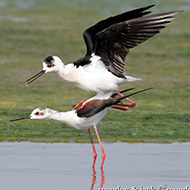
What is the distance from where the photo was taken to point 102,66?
435 inches

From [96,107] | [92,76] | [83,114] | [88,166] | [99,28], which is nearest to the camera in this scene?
[88,166]

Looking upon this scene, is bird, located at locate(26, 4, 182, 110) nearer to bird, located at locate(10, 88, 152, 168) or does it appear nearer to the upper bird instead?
the upper bird

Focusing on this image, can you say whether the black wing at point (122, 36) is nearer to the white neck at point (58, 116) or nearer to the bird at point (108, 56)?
the bird at point (108, 56)

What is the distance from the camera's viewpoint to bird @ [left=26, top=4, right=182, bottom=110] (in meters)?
10.5

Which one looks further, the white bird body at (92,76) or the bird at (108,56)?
the white bird body at (92,76)

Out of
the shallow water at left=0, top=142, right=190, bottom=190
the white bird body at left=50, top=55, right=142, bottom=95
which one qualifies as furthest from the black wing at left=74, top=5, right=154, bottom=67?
the shallow water at left=0, top=142, right=190, bottom=190

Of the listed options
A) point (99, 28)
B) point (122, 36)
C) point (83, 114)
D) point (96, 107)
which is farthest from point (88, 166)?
point (99, 28)

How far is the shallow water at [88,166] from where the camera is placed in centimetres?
870

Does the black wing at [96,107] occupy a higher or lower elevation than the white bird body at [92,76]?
lower

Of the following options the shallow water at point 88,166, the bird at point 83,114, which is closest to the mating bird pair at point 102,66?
the bird at point 83,114

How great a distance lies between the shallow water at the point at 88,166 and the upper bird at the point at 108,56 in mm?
1117

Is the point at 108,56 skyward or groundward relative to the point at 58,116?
skyward

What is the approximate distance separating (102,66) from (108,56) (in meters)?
0.20

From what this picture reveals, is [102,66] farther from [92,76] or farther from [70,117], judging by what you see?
[70,117]
